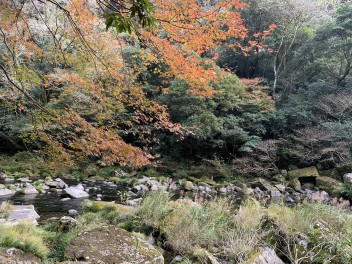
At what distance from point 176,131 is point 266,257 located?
10.6ft

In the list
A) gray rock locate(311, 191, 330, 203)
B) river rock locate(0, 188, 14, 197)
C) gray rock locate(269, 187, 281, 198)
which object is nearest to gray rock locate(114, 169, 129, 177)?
river rock locate(0, 188, 14, 197)

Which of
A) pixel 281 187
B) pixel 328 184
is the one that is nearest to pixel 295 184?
pixel 281 187

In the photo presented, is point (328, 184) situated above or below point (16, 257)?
above

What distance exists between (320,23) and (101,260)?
20671 millimetres

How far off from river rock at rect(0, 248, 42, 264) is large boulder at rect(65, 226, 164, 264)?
390 millimetres

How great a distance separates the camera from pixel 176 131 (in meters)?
6.13

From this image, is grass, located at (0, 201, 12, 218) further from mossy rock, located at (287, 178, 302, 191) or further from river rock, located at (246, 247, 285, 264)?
mossy rock, located at (287, 178, 302, 191)

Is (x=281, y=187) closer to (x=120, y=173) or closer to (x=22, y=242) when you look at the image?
(x=120, y=173)

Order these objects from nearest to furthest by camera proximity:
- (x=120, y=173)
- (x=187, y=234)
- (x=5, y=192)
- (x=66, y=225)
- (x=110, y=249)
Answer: (x=110, y=249) → (x=187, y=234) → (x=66, y=225) → (x=5, y=192) → (x=120, y=173)

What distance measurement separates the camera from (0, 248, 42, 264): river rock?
2.51 meters

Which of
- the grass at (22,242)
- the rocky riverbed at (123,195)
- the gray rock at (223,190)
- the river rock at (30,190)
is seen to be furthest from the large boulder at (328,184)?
the grass at (22,242)

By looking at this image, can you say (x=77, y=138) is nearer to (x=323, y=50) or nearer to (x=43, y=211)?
(x=43, y=211)

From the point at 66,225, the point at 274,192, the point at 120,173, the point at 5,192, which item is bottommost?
the point at 5,192

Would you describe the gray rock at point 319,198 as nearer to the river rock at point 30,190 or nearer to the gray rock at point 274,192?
the gray rock at point 274,192
